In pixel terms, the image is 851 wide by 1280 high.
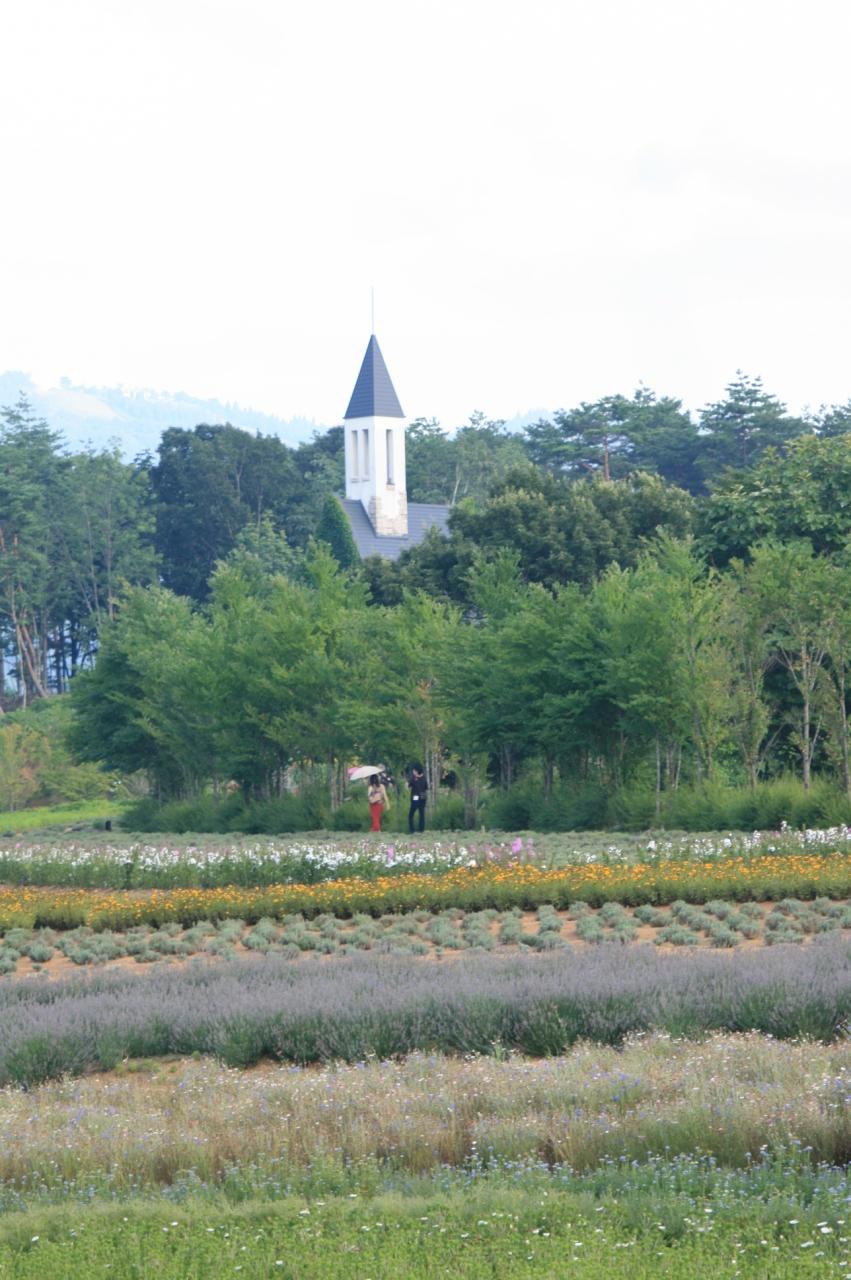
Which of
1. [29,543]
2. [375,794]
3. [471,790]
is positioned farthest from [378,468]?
[375,794]

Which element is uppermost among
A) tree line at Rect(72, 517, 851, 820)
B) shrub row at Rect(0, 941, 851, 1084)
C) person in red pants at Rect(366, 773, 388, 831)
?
tree line at Rect(72, 517, 851, 820)

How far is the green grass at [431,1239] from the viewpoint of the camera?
6477 millimetres

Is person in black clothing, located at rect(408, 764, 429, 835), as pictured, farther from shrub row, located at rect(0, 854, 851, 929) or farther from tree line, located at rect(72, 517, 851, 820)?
shrub row, located at rect(0, 854, 851, 929)

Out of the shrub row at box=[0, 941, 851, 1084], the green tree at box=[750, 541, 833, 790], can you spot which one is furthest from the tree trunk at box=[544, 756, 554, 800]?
the shrub row at box=[0, 941, 851, 1084]

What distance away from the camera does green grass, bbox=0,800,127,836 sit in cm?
5166

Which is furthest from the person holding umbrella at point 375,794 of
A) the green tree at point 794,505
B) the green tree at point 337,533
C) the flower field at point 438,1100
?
the green tree at point 337,533

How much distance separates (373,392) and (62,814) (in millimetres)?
41460

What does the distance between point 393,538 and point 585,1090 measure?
79299 mm

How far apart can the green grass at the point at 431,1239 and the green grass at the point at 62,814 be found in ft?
142

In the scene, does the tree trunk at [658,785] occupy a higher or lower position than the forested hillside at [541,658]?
lower

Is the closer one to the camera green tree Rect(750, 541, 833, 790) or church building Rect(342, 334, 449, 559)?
green tree Rect(750, 541, 833, 790)

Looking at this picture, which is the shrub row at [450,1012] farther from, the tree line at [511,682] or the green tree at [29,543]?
the green tree at [29,543]

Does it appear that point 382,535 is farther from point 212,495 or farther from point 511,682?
point 511,682

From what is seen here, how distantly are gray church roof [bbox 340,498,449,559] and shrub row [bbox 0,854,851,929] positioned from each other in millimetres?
62806
